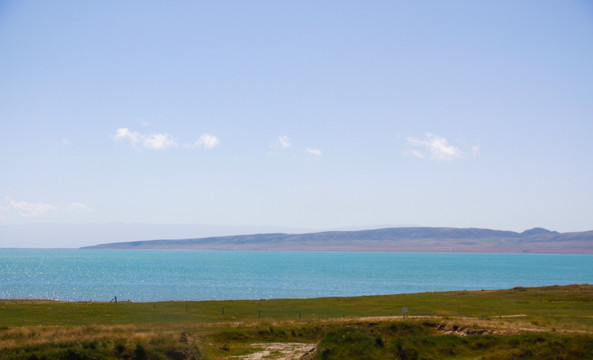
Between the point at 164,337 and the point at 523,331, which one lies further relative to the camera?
the point at 523,331

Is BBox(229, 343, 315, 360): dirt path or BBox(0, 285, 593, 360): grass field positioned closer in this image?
BBox(0, 285, 593, 360): grass field

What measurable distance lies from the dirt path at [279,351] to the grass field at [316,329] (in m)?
0.29

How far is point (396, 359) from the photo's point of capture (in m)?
29.8

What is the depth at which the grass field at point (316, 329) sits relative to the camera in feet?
97.9

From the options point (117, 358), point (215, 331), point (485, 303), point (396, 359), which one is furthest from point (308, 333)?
point (485, 303)

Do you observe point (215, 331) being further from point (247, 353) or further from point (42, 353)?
point (42, 353)

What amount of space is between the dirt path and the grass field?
11.3 inches

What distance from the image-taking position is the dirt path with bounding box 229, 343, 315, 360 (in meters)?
34.1

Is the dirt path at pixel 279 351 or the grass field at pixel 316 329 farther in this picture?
the dirt path at pixel 279 351

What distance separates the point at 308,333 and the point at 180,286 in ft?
300

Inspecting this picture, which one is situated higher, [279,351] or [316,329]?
[316,329]

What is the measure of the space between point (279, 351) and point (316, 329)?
681 cm

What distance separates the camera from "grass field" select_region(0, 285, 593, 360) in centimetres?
2984

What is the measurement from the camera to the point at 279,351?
Answer: 36031mm
